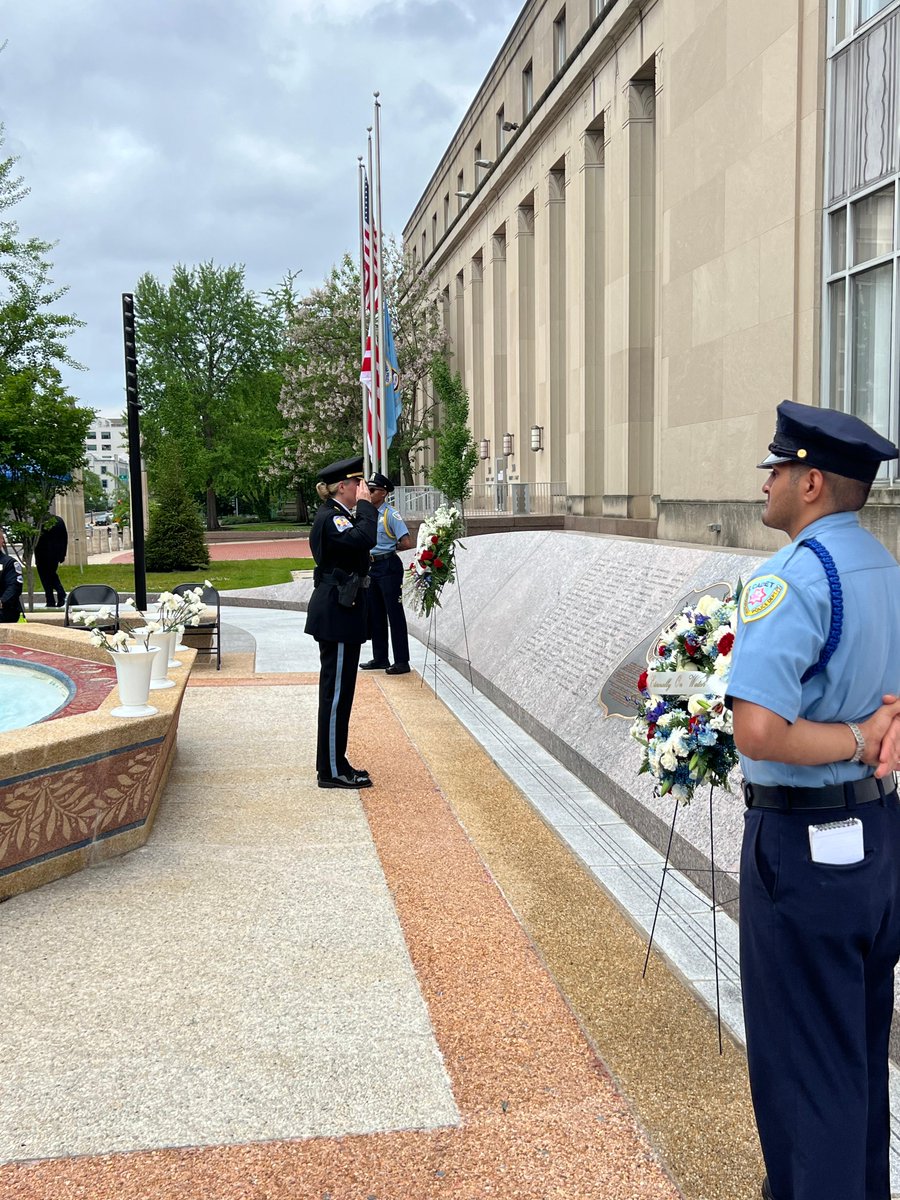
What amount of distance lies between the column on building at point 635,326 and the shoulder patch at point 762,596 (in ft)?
70.1

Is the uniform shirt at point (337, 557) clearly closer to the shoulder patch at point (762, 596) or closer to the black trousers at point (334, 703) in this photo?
the black trousers at point (334, 703)

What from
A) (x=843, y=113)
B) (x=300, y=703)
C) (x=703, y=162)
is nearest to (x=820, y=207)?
(x=843, y=113)

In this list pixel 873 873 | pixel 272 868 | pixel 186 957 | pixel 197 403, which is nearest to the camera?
pixel 873 873

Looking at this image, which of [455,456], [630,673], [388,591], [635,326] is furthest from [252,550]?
[630,673]

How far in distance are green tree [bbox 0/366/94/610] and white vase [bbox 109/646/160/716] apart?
12.4 meters

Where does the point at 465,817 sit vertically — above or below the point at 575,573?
below

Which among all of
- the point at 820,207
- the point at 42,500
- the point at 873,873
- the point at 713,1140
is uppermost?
the point at 820,207

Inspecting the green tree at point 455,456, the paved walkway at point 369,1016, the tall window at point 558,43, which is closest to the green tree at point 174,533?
the green tree at point 455,456

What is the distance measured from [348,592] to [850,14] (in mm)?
10039

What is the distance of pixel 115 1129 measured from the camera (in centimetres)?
328

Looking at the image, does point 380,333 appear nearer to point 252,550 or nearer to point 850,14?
point 850,14

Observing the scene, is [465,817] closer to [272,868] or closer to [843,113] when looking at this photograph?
[272,868]

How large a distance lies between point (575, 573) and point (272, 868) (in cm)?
552

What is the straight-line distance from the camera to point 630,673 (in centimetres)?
732
